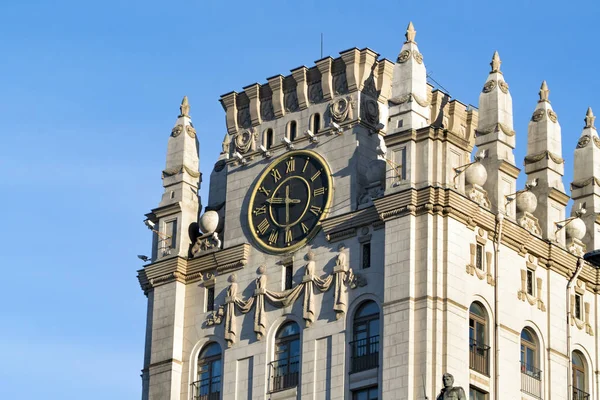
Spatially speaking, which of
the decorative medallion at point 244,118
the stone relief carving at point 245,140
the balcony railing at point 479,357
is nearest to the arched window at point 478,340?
the balcony railing at point 479,357

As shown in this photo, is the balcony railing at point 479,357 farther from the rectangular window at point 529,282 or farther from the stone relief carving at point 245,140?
the stone relief carving at point 245,140

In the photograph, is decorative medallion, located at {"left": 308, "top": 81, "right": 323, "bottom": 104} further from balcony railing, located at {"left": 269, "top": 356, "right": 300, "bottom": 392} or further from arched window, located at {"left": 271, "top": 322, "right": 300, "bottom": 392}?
balcony railing, located at {"left": 269, "top": 356, "right": 300, "bottom": 392}

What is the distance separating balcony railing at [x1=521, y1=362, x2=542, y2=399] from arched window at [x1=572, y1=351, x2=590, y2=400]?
8.37 ft

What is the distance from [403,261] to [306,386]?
20.9 feet

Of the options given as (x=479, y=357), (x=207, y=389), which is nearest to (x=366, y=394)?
(x=479, y=357)

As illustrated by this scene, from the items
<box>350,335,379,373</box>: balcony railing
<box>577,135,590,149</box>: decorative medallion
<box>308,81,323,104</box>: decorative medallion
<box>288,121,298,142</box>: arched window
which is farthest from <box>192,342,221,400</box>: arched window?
<box>577,135,590,149</box>: decorative medallion

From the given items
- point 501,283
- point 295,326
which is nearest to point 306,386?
point 295,326

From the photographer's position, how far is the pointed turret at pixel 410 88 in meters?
83.1

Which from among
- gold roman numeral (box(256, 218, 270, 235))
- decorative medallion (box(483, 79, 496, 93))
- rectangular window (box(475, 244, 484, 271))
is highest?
decorative medallion (box(483, 79, 496, 93))

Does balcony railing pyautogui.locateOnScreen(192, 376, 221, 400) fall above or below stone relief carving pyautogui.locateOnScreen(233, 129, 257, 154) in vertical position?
below

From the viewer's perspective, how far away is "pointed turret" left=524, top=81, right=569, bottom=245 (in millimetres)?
86625

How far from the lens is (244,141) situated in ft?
293

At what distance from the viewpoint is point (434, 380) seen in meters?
78.6

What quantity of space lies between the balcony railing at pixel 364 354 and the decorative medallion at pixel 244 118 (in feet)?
41.3
